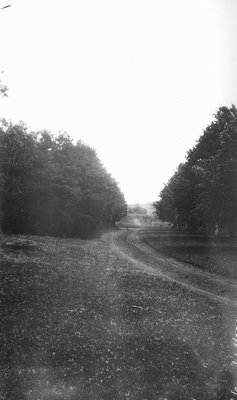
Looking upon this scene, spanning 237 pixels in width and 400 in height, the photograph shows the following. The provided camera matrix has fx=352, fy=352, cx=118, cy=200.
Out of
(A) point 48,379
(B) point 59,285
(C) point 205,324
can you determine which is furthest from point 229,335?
(B) point 59,285

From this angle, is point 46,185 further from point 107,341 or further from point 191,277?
point 107,341

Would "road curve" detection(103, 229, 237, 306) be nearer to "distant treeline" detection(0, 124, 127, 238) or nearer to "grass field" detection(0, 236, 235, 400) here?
"grass field" detection(0, 236, 235, 400)

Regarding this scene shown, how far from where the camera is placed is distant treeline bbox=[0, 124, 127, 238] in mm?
48375

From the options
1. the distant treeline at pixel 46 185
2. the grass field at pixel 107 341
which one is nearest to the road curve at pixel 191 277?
the grass field at pixel 107 341

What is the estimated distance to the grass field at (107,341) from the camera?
883cm

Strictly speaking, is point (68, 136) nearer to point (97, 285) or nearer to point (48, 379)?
point (97, 285)

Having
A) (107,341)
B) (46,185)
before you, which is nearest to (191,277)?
(107,341)

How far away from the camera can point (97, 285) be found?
63.7 ft

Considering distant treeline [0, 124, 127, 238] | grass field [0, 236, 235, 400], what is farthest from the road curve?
distant treeline [0, 124, 127, 238]

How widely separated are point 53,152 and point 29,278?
36.1 m

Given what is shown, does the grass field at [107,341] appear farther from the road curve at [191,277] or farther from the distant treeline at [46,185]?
the distant treeline at [46,185]

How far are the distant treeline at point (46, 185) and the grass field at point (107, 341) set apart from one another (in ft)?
97.7

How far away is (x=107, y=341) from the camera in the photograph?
11.5 meters

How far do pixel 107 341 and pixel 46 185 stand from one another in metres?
39.0
